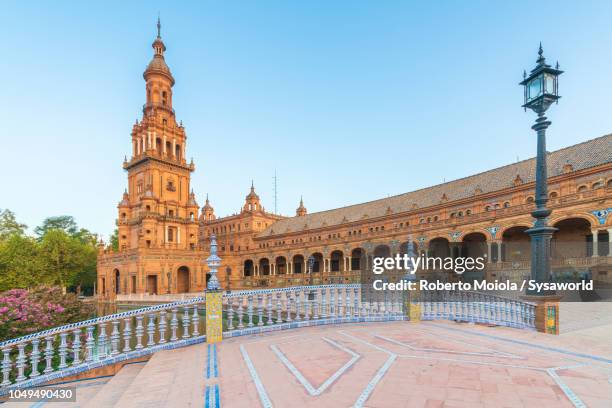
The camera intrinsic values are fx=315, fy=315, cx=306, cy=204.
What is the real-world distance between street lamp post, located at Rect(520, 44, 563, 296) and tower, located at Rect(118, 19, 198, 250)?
1664 inches

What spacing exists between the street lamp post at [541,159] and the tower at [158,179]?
42271 millimetres

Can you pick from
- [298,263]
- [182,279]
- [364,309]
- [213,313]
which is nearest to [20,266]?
[182,279]

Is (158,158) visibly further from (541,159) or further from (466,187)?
(541,159)

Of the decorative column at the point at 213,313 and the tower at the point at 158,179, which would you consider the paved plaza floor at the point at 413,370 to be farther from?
the tower at the point at 158,179

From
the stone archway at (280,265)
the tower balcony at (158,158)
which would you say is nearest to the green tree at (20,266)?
the tower balcony at (158,158)

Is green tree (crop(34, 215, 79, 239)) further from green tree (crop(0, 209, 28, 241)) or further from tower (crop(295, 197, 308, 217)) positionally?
tower (crop(295, 197, 308, 217))

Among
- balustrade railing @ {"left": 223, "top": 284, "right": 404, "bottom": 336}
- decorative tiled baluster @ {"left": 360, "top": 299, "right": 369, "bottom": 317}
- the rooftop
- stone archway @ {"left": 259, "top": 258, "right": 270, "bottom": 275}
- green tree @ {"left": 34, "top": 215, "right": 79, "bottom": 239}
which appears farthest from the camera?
green tree @ {"left": 34, "top": 215, "right": 79, "bottom": 239}

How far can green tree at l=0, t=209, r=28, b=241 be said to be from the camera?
4928 centimetres

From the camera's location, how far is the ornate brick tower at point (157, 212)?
40.1 m

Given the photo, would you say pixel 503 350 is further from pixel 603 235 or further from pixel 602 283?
pixel 603 235

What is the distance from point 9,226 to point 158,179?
28.1 meters

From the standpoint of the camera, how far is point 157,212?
4303 centimetres

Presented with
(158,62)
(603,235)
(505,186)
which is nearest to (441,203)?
(505,186)

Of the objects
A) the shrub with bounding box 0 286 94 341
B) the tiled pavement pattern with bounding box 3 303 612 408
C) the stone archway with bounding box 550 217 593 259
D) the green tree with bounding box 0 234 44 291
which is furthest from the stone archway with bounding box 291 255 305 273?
the tiled pavement pattern with bounding box 3 303 612 408
